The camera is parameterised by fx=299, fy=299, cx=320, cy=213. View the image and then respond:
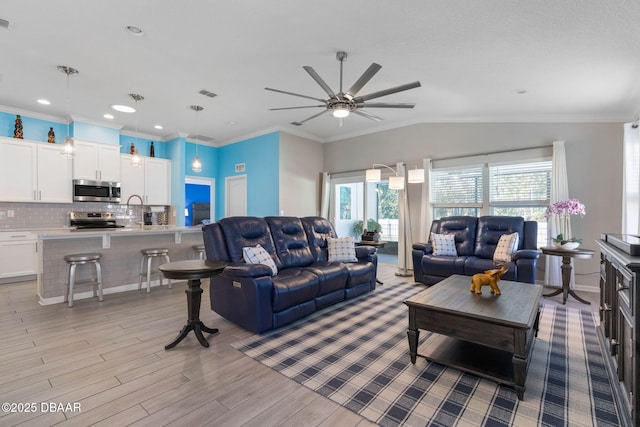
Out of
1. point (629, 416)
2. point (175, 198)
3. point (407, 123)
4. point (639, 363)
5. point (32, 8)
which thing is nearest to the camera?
point (639, 363)

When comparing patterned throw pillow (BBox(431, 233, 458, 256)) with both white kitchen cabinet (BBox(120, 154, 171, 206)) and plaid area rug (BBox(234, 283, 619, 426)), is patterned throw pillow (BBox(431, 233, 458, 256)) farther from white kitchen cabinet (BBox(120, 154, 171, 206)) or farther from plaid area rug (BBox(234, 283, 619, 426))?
white kitchen cabinet (BBox(120, 154, 171, 206))

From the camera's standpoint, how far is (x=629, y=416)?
1.53m

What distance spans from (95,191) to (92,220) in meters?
0.59

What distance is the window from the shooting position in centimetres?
480

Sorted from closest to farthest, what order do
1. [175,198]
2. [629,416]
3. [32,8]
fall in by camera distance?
[629,416], [32,8], [175,198]

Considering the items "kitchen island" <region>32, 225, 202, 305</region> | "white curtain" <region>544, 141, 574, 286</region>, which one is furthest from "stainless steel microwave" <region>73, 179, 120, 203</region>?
"white curtain" <region>544, 141, 574, 286</region>

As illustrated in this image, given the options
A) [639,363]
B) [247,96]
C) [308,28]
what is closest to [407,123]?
[247,96]

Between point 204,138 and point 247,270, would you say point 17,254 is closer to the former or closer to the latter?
point 204,138

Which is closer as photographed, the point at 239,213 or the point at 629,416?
the point at 629,416

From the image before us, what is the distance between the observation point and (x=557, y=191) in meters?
4.50

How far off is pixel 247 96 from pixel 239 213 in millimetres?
3401

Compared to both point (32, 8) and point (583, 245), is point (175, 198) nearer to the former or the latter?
point (32, 8)

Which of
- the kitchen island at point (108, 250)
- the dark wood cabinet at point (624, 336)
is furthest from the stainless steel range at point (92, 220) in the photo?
the dark wood cabinet at point (624, 336)

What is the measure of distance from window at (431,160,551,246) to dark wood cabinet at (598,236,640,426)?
2.95 m
